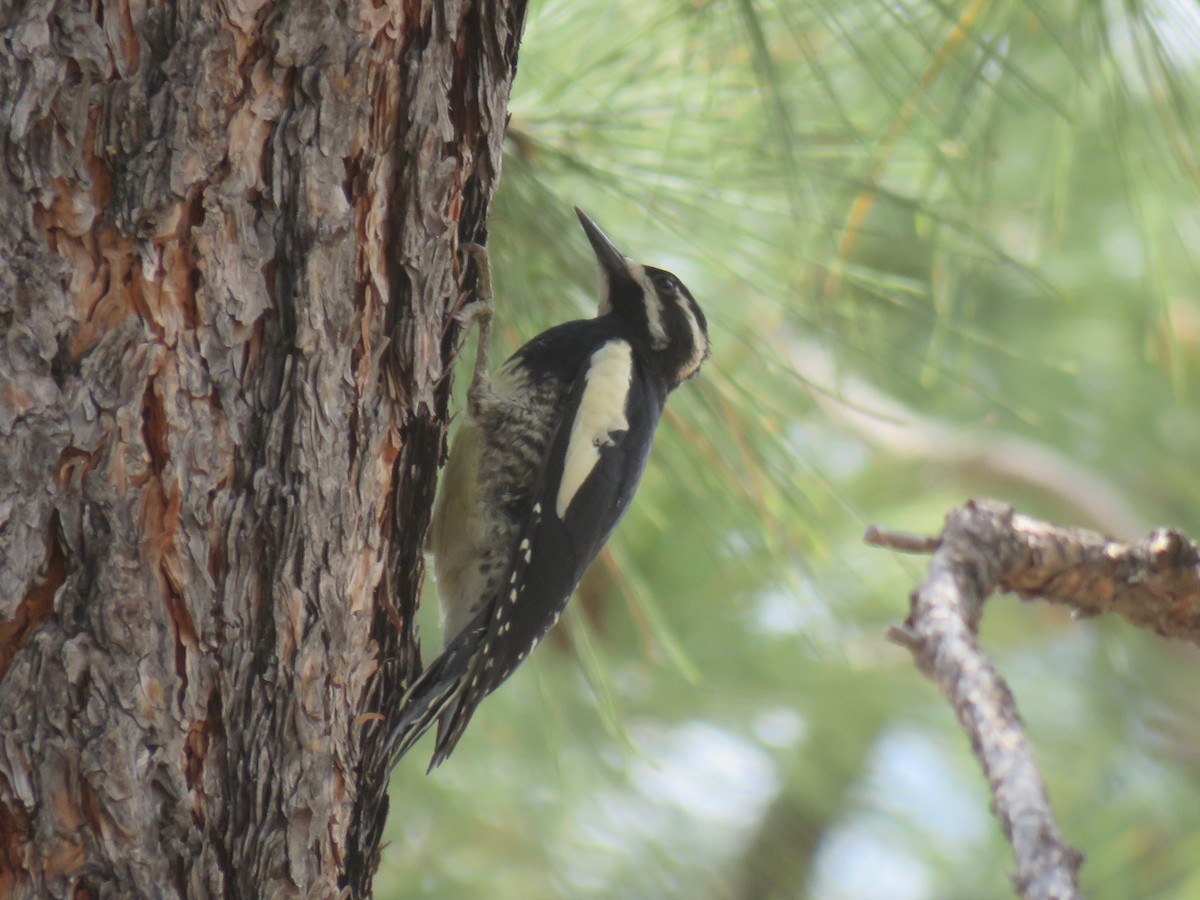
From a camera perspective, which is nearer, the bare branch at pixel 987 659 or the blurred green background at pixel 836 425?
the bare branch at pixel 987 659

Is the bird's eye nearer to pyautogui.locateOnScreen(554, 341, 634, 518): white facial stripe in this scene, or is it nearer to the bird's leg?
pyautogui.locateOnScreen(554, 341, 634, 518): white facial stripe

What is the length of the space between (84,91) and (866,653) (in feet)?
10.2

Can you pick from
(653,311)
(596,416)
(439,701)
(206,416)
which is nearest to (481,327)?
(596,416)

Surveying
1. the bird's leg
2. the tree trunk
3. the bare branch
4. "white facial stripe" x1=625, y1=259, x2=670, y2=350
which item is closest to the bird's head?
"white facial stripe" x1=625, y1=259, x2=670, y2=350

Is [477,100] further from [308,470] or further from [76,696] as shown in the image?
[76,696]

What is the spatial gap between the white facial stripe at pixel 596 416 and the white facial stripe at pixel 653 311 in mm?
160

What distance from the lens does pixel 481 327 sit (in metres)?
2.10

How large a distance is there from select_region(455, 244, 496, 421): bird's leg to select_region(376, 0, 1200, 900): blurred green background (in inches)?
4.7

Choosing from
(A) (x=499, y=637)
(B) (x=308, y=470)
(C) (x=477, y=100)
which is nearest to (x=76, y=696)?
(B) (x=308, y=470)

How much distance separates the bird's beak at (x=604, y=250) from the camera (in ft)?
7.07

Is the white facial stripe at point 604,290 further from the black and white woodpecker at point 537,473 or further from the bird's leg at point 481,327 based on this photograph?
the bird's leg at point 481,327

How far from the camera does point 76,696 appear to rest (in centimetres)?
113

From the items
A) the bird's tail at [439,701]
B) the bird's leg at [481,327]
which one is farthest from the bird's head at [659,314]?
the bird's tail at [439,701]

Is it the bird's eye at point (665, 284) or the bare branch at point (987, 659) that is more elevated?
the bird's eye at point (665, 284)
